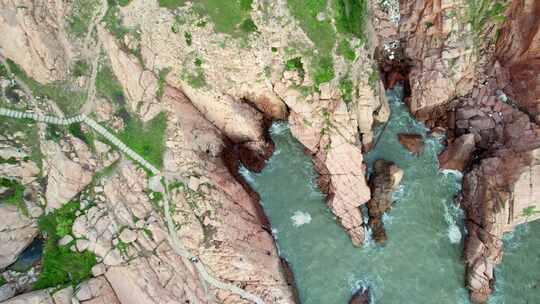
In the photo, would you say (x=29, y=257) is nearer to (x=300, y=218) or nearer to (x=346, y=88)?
(x=300, y=218)

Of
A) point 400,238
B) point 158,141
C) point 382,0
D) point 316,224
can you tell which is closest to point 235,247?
point 316,224

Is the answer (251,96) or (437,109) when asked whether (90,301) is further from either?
(437,109)

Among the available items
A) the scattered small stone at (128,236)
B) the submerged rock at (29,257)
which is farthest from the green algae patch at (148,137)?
the submerged rock at (29,257)

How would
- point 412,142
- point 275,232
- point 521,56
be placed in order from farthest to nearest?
1. point 412,142
2. point 275,232
3. point 521,56

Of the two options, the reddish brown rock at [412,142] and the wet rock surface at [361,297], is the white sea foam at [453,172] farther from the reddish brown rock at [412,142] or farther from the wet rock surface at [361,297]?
the wet rock surface at [361,297]

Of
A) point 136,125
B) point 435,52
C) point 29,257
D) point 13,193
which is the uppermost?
point 136,125

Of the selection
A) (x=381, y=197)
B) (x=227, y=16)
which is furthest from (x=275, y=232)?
(x=227, y=16)

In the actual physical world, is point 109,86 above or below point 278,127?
above
